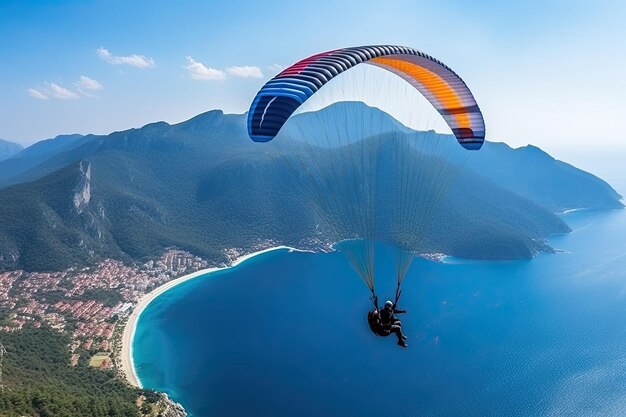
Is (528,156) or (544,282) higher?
(528,156)

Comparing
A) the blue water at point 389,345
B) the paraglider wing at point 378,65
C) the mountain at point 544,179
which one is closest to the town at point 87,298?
the blue water at point 389,345

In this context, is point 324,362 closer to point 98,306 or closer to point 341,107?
point 98,306

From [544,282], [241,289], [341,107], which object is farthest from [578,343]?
[341,107]

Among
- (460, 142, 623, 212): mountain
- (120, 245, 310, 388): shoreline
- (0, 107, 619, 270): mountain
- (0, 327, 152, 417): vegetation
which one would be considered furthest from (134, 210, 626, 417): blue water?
(460, 142, 623, 212): mountain

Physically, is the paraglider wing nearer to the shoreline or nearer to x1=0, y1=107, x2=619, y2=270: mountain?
the shoreline

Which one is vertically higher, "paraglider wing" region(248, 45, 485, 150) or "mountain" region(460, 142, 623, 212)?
"paraglider wing" region(248, 45, 485, 150)

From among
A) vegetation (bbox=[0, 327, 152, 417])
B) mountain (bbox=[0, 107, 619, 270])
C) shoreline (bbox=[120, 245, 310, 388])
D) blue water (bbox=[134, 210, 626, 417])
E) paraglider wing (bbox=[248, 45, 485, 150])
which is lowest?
blue water (bbox=[134, 210, 626, 417])

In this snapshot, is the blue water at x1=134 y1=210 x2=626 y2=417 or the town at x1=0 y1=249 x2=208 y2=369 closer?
the blue water at x1=134 y1=210 x2=626 y2=417
